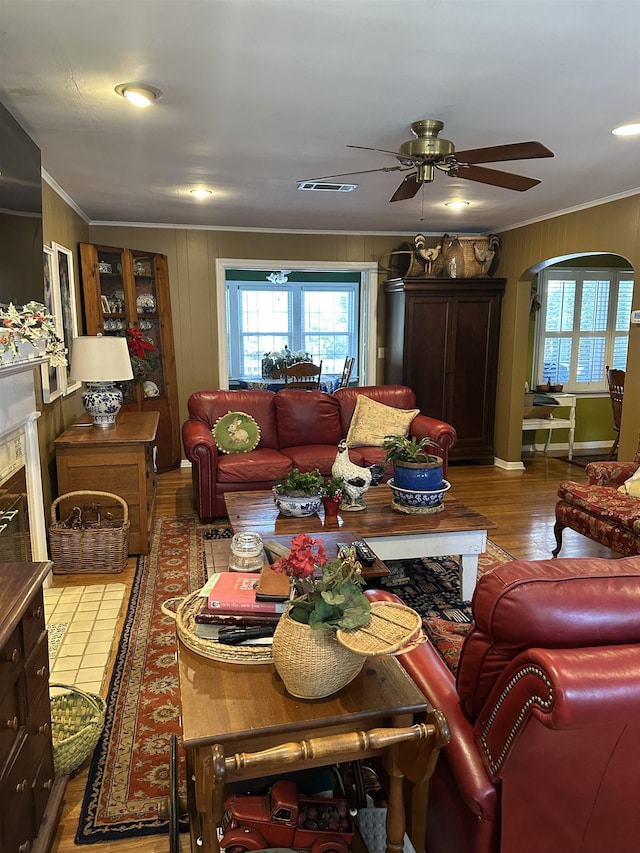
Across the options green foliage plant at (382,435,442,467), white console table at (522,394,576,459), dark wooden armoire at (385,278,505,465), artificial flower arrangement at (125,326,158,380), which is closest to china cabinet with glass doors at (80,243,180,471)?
artificial flower arrangement at (125,326,158,380)

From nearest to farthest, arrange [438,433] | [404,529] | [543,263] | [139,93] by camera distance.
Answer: [139,93] → [404,529] → [438,433] → [543,263]

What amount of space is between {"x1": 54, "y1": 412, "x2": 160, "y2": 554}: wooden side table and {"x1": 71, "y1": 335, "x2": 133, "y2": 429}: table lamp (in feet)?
0.71

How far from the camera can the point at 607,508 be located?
342cm

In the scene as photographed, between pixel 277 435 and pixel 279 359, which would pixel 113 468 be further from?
pixel 279 359

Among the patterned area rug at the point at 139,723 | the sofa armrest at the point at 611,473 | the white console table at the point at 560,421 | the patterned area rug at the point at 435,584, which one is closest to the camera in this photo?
the patterned area rug at the point at 139,723

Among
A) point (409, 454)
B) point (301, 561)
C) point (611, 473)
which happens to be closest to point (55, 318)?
point (409, 454)

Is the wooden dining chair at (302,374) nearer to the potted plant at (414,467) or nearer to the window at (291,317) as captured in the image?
the window at (291,317)

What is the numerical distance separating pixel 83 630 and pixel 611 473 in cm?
324

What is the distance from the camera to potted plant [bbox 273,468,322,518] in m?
3.20

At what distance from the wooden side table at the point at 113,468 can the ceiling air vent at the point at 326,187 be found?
81.0 inches

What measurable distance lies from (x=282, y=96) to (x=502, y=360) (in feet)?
14.2

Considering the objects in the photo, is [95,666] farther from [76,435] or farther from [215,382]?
[215,382]

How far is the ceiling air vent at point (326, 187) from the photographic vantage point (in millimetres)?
4211

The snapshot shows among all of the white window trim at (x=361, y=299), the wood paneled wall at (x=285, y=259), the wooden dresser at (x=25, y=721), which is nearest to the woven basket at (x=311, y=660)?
the wooden dresser at (x=25, y=721)
